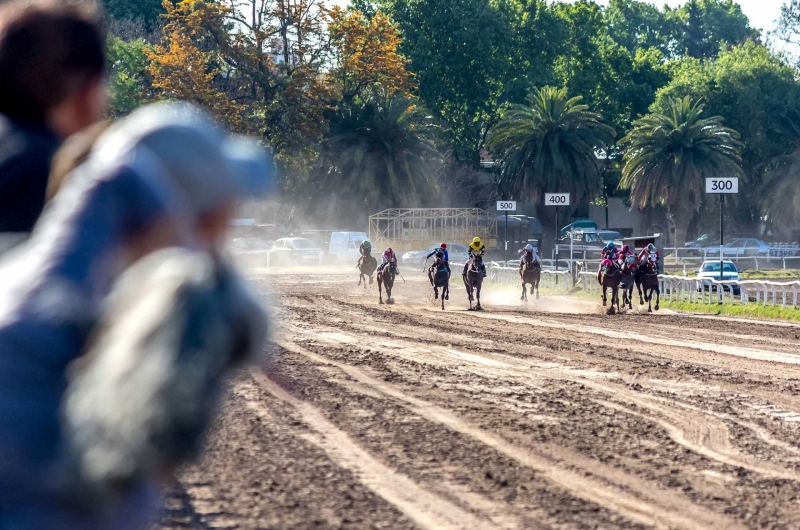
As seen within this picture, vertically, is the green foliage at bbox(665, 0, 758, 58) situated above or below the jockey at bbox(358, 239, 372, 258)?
above

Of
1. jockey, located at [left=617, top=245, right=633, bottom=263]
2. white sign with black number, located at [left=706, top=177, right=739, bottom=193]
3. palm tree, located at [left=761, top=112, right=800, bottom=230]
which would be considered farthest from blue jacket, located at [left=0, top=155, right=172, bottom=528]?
palm tree, located at [left=761, top=112, right=800, bottom=230]

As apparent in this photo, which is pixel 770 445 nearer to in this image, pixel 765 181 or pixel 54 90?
pixel 54 90

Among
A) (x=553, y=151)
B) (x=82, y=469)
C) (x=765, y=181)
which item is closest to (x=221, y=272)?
(x=82, y=469)

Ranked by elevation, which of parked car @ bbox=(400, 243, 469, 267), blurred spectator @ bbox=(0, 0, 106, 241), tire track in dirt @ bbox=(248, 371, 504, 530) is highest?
blurred spectator @ bbox=(0, 0, 106, 241)

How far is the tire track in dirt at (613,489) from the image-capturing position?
6.25 m

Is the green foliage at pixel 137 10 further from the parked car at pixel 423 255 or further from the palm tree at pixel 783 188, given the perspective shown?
the palm tree at pixel 783 188

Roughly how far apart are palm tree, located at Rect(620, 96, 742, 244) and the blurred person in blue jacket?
55.7 m

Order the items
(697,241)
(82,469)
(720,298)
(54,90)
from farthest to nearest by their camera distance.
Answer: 1. (697,241)
2. (720,298)
3. (54,90)
4. (82,469)

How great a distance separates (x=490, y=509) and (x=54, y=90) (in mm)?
4940

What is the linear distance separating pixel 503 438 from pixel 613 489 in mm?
1951

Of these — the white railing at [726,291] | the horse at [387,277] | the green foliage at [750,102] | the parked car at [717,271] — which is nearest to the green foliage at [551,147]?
the green foliage at [750,102]

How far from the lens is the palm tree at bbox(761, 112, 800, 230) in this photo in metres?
61.0

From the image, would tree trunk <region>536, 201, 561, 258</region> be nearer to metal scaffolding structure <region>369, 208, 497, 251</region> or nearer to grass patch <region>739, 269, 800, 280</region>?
metal scaffolding structure <region>369, 208, 497, 251</region>

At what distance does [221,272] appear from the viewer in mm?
1462
